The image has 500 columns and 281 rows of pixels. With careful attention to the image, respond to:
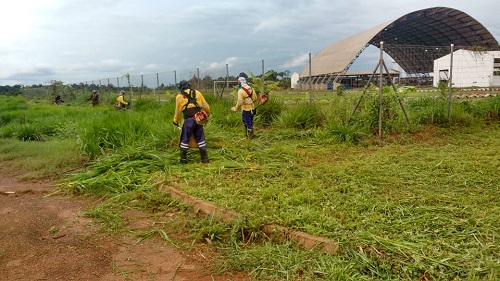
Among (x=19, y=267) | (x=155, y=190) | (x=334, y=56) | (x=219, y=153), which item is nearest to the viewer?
(x=19, y=267)

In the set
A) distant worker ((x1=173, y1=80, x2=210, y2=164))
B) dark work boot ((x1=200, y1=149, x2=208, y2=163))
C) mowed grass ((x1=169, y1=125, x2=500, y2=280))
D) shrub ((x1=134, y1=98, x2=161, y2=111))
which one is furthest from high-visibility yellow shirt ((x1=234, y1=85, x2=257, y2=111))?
shrub ((x1=134, y1=98, x2=161, y2=111))

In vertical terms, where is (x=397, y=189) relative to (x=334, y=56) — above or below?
below

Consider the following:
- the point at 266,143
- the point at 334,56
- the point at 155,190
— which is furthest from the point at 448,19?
the point at 155,190

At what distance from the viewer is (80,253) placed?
11.2 feet

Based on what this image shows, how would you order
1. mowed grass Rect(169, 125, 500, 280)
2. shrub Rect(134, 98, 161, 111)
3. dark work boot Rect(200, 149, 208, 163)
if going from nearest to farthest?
mowed grass Rect(169, 125, 500, 280) → dark work boot Rect(200, 149, 208, 163) → shrub Rect(134, 98, 161, 111)

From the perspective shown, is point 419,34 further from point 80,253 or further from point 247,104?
point 80,253

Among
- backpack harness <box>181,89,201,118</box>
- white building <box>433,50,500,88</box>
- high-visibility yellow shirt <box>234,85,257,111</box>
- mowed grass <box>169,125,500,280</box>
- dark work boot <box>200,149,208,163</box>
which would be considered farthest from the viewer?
white building <box>433,50,500,88</box>

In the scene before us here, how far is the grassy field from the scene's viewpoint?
2867 millimetres

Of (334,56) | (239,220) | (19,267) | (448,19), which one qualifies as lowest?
(19,267)

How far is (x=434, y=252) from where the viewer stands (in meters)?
2.76

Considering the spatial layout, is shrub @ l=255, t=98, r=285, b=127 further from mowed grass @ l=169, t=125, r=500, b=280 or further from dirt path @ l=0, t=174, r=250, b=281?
dirt path @ l=0, t=174, r=250, b=281

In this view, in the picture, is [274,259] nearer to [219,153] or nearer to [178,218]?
[178,218]

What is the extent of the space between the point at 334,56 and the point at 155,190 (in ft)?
152

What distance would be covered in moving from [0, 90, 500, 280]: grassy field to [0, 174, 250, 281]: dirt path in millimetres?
276
